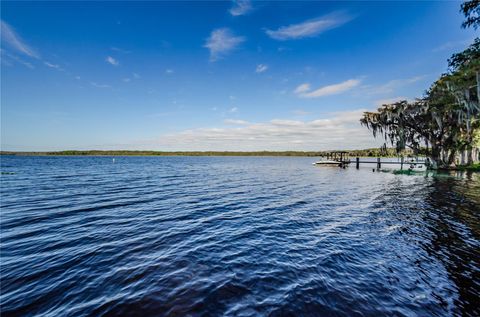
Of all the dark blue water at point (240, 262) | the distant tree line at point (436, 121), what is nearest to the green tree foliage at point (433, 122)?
the distant tree line at point (436, 121)

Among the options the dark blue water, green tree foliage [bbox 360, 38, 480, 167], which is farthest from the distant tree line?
the dark blue water

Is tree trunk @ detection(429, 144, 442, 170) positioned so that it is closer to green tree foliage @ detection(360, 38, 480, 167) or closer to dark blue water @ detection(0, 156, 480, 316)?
green tree foliage @ detection(360, 38, 480, 167)

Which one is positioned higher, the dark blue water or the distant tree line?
the distant tree line

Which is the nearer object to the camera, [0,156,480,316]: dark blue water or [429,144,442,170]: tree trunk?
[0,156,480,316]: dark blue water

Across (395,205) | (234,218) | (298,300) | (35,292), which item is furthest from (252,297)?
(395,205)

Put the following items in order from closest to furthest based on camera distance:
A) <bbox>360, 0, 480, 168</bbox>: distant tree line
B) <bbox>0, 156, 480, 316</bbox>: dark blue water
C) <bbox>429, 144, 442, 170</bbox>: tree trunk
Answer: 1. <bbox>0, 156, 480, 316</bbox>: dark blue water
2. <bbox>360, 0, 480, 168</bbox>: distant tree line
3. <bbox>429, 144, 442, 170</bbox>: tree trunk

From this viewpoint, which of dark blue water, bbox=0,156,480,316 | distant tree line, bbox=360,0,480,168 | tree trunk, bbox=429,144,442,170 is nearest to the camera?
dark blue water, bbox=0,156,480,316

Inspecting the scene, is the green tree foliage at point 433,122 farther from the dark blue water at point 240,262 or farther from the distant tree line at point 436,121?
the dark blue water at point 240,262

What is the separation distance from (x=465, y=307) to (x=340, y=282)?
7.84ft

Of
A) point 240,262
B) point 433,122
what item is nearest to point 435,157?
point 433,122

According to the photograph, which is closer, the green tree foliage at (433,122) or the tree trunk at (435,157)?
the green tree foliage at (433,122)

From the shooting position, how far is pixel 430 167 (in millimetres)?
34938

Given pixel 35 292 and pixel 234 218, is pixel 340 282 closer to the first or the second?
pixel 234 218

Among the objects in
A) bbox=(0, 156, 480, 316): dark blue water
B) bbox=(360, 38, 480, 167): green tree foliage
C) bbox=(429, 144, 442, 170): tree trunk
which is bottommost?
bbox=(0, 156, 480, 316): dark blue water
